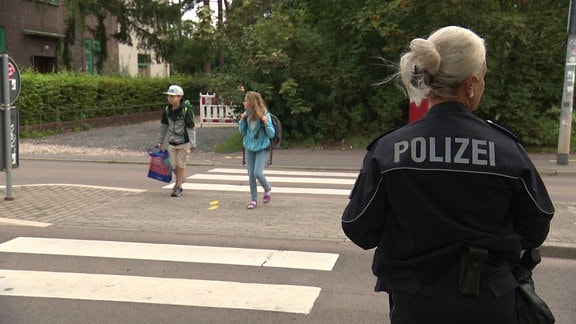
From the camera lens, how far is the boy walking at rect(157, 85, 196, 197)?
9000mm

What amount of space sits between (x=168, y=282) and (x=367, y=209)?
3.38m

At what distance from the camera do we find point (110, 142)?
19141 millimetres

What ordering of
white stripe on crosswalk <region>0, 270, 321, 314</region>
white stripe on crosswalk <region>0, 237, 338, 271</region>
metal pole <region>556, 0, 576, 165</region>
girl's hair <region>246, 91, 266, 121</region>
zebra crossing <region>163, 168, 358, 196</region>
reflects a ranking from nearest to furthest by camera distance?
1. white stripe on crosswalk <region>0, 270, 321, 314</region>
2. white stripe on crosswalk <region>0, 237, 338, 271</region>
3. girl's hair <region>246, 91, 266, 121</region>
4. zebra crossing <region>163, 168, 358, 196</region>
5. metal pole <region>556, 0, 576, 165</region>

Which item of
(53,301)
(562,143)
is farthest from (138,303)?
(562,143)

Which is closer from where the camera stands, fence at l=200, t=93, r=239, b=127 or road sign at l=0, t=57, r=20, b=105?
road sign at l=0, t=57, r=20, b=105

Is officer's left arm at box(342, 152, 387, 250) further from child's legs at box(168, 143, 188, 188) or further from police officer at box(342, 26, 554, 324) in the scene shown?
child's legs at box(168, 143, 188, 188)

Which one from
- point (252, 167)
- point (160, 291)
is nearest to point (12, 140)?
point (252, 167)

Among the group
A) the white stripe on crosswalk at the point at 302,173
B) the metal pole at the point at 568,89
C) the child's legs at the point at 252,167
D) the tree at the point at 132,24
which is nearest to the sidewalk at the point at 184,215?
the child's legs at the point at 252,167

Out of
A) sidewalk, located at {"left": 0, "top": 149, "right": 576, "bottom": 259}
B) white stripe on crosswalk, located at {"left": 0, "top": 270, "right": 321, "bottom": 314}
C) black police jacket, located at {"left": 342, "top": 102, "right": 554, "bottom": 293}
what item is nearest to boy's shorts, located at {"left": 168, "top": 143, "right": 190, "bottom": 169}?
sidewalk, located at {"left": 0, "top": 149, "right": 576, "bottom": 259}

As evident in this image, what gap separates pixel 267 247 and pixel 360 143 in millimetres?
11073

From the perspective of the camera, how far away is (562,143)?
45.6 feet

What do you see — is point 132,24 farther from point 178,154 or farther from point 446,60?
point 446,60

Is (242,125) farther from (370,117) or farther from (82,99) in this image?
(82,99)

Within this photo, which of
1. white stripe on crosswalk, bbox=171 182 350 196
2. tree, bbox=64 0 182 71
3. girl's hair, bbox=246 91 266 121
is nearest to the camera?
girl's hair, bbox=246 91 266 121
